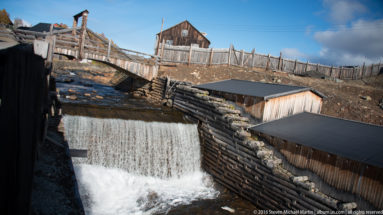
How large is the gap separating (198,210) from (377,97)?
2039 centimetres

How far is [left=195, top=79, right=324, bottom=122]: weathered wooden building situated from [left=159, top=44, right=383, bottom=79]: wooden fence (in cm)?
1171

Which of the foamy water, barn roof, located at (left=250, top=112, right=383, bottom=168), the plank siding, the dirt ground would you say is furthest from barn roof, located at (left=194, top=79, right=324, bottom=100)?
the foamy water

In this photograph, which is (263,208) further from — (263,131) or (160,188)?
(160,188)

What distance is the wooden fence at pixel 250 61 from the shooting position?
27594mm

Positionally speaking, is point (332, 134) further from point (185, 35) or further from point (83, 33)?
point (185, 35)

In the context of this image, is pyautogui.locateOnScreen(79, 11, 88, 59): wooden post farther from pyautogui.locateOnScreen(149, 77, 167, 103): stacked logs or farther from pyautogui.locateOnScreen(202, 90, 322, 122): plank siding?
pyautogui.locateOnScreen(202, 90, 322, 122): plank siding

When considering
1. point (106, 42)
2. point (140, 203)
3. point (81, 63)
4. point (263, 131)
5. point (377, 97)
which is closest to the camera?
point (140, 203)

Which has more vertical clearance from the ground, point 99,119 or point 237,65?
point 237,65

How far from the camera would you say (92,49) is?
20.2 metres

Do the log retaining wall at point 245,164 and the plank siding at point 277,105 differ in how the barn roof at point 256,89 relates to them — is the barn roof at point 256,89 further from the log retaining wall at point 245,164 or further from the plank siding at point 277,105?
the log retaining wall at point 245,164

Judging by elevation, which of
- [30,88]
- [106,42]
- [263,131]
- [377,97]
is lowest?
[263,131]

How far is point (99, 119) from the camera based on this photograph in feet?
43.4

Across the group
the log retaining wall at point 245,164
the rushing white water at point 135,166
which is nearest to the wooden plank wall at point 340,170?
the log retaining wall at point 245,164

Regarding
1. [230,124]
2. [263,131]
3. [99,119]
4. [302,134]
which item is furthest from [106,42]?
[302,134]
